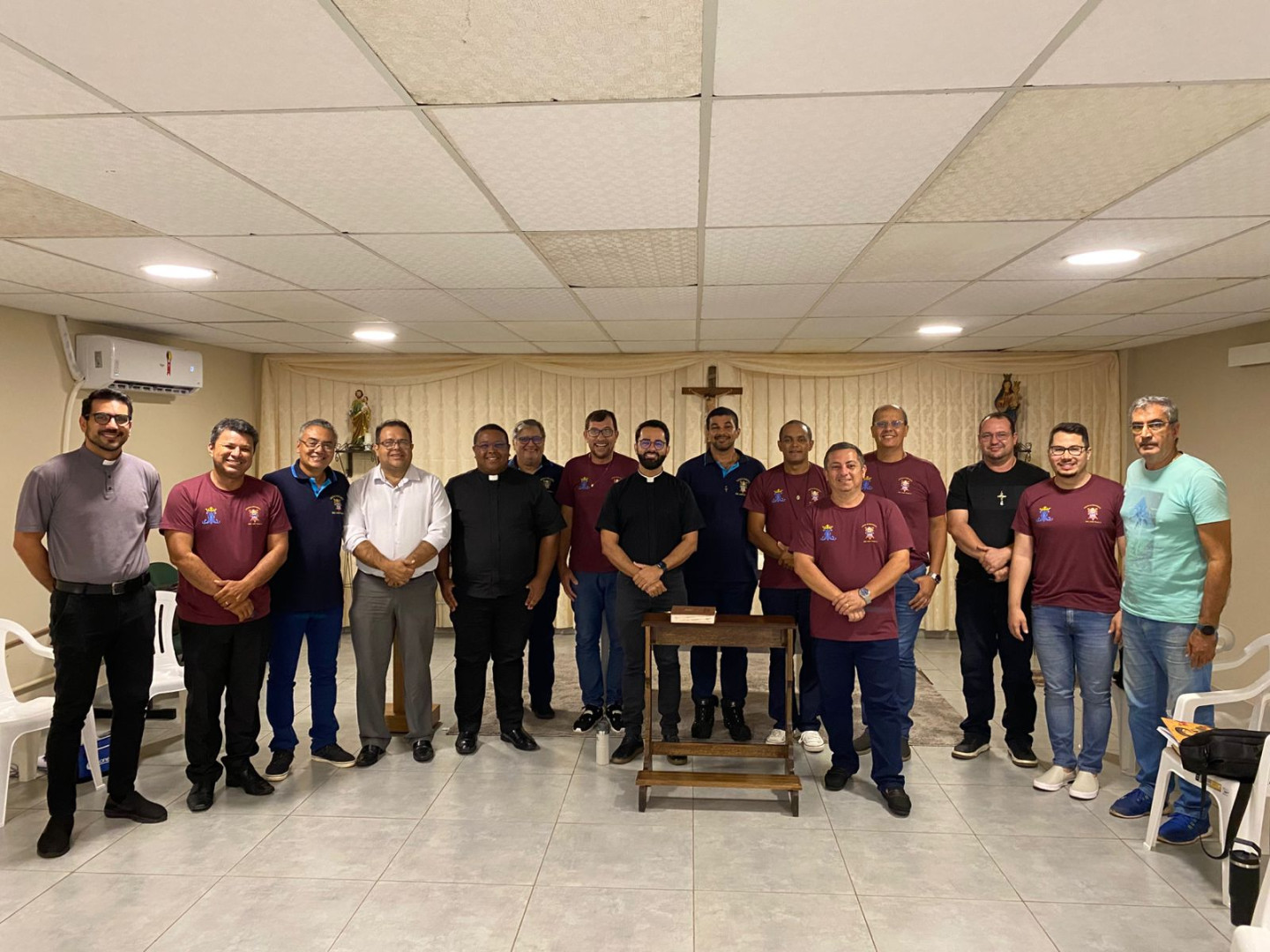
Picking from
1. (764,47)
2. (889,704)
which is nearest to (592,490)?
(889,704)

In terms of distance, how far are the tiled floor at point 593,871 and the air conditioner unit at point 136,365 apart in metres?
2.25

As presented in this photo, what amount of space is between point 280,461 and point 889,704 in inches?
204

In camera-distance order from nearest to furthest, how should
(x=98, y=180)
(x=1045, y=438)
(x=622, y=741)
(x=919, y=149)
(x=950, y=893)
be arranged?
(x=919, y=149)
(x=98, y=180)
(x=950, y=893)
(x=622, y=741)
(x=1045, y=438)

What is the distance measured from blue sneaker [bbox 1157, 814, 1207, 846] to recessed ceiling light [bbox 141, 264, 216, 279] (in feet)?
14.0

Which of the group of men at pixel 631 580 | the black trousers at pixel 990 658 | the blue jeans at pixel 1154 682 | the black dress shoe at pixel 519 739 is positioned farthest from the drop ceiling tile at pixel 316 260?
the blue jeans at pixel 1154 682

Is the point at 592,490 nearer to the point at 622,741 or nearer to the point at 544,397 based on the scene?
the point at 622,741

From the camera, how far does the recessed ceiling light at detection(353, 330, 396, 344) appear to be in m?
4.91

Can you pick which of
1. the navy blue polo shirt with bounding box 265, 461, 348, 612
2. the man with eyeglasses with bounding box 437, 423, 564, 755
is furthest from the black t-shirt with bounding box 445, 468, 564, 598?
the navy blue polo shirt with bounding box 265, 461, 348, 612

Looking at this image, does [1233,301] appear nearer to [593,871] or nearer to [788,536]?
[788,536]

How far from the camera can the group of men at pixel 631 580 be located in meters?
2.84

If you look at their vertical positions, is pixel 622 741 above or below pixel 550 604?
below

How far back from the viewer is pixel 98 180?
→ 213 cm

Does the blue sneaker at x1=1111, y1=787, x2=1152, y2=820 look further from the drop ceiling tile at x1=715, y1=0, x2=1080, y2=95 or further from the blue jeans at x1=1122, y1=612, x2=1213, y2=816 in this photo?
the drop ceiling tile at x1=715, y1=0, x2=1080, y2=95

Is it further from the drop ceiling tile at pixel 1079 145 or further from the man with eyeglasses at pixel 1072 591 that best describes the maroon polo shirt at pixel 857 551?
the drop ceiling tile at pixel 1079 145
